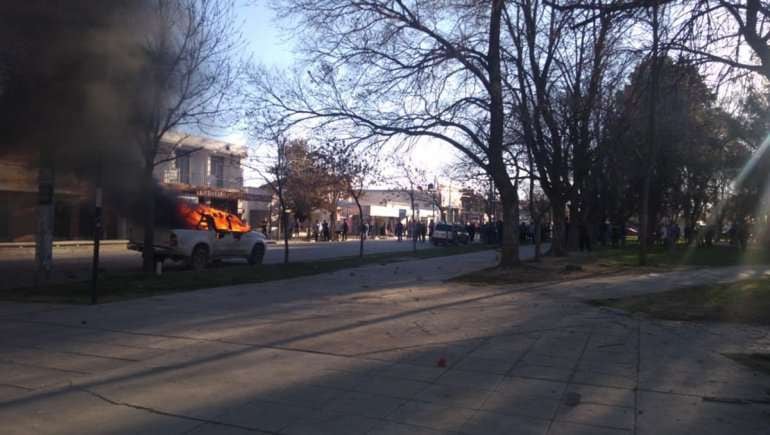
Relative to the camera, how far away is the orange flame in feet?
57.0

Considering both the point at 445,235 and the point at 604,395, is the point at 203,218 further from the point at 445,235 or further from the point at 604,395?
the point at 445,235

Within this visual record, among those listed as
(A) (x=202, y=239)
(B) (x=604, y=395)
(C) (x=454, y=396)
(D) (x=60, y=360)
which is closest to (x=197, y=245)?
(A) (x=202, y=239)

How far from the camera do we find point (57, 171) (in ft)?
44.3

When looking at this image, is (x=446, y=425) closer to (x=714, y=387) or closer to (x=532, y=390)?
(x=532, y=390)

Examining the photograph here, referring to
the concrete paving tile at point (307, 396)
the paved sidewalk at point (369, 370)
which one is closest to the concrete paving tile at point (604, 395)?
the paved sidewalk at point (369, 370)

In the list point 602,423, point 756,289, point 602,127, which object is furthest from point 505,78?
point 602,423

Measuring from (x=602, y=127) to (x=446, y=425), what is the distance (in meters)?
16.4

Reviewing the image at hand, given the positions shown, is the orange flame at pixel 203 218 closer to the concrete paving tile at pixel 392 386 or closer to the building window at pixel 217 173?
the concrete paving tile at pixel 392 386

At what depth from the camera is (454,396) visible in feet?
16.7

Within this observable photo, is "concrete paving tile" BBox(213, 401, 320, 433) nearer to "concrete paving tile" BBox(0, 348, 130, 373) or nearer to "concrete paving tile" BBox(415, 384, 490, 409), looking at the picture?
"concrete paving tile" BBox(415, 384, 490, 409)

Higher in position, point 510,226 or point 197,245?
point 510,226

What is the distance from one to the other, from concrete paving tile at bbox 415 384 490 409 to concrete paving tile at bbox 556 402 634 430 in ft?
2.04

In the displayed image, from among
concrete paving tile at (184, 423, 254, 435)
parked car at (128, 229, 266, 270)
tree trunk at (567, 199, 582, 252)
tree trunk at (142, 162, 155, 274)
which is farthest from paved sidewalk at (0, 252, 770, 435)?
tree trunk at (567, 199, 582, 252)

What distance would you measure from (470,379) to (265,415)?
1889 mm
